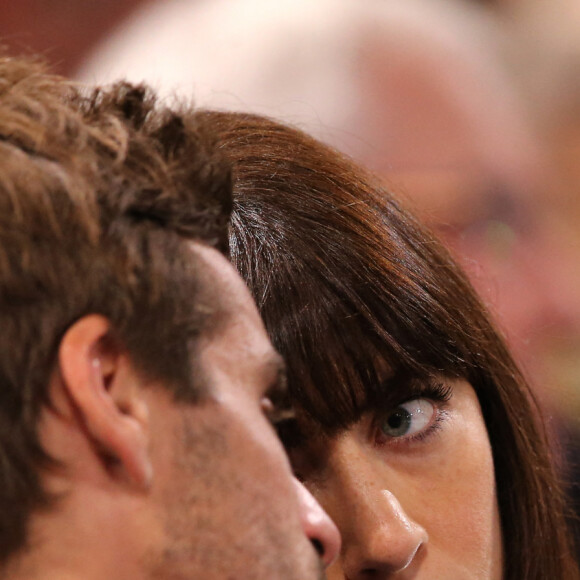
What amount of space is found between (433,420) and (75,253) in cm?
46

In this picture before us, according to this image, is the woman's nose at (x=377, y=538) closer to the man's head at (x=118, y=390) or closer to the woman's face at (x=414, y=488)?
the woman's face at (x=414, y=488)

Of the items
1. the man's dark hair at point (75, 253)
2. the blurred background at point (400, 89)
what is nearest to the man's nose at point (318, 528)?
the man's dark hair at point (75, 253)

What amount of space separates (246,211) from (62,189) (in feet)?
1.05

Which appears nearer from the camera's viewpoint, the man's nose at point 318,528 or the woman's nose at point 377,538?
the man's nose at point 318,528

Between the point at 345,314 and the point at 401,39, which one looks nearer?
the point at 345,314

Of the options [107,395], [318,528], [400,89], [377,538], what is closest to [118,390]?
[107,395]

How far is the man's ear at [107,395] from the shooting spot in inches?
21.8

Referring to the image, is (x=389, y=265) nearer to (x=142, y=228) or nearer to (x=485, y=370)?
(x=485, y=370)

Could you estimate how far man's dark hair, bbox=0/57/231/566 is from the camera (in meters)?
0.56

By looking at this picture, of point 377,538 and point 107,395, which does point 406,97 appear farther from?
point 107,395

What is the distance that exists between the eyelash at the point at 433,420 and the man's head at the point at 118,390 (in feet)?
0.75

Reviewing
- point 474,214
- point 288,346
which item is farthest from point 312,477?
point 474,214

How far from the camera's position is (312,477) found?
2.72ft

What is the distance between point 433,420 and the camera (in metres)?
0.89
